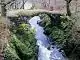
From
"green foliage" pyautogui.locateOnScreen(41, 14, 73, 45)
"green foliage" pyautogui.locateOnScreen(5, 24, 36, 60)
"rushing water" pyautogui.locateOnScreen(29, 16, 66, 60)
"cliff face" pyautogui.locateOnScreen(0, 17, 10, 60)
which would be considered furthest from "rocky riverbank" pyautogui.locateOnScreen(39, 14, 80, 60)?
"cliff face" pyautogui.locateOnScreen(0, 17, 10, 60)

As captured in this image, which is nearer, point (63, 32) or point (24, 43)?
point (24, 43)

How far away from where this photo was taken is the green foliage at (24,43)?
15.4 meters

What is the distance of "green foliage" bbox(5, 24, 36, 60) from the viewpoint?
15434mm

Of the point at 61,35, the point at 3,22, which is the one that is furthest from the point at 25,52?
the point at 61,35

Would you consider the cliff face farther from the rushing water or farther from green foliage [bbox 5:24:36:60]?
the rushing water

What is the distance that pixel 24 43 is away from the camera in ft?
53.4

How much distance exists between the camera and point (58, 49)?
18.0m

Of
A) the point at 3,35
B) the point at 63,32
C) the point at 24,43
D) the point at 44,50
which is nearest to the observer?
the point at 3,35

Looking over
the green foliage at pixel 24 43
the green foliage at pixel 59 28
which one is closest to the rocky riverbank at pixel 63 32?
the green foliage at pixel 59 28

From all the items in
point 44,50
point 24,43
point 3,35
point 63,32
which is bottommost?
point 44,50

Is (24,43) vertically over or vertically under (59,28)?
under

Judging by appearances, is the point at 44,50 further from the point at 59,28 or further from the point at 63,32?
the point at 59,28

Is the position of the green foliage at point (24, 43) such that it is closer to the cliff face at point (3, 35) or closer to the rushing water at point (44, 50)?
the cliff face at point (3, 35)

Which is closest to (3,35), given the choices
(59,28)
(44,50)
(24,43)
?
(24,43)
